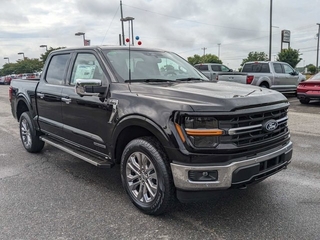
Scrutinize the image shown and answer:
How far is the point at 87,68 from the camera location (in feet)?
14.4

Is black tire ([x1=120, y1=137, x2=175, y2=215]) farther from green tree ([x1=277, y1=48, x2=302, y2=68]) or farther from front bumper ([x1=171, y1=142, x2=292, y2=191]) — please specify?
green tree ([x1=277, y1=48, x2=302, y2=68])

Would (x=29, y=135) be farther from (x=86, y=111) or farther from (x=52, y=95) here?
(x=86, y=111)

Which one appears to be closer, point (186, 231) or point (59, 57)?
point (186, 231)

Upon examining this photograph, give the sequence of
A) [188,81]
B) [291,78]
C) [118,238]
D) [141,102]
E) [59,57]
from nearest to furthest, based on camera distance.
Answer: [118,238] < [141,102] < [188,81] < [59,57] < [291,78]

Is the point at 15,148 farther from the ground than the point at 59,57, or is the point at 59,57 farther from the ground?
the point at 59,57

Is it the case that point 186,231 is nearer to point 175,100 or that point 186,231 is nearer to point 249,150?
point 249,150

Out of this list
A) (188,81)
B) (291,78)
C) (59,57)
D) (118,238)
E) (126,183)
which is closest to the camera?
(118,238)

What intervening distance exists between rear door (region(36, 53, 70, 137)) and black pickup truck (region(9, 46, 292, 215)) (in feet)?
0.12

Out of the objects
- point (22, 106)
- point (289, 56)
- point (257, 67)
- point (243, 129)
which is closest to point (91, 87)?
point (243, 129)

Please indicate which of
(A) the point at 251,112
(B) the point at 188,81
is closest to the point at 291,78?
(B) the point at 188,81

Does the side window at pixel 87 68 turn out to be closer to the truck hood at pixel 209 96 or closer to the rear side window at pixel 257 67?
the truck hood at pixel 209 96

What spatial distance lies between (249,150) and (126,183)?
1.45m

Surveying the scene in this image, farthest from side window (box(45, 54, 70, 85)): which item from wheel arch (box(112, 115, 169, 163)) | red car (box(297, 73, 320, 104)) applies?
red car (box(297, 73, 320, 104))

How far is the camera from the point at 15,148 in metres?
6.38
